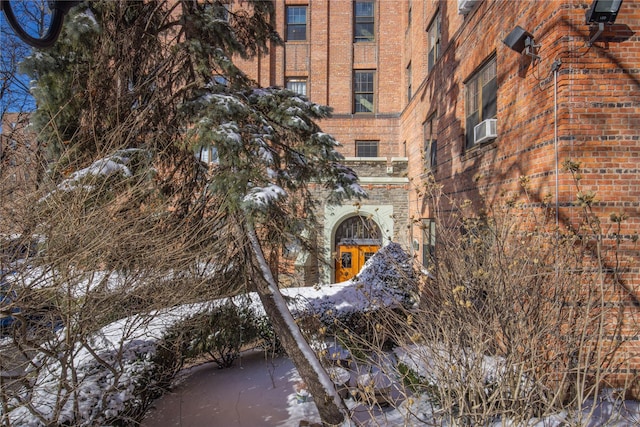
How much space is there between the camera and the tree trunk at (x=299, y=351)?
4.62 meters

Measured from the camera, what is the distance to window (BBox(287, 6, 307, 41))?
15.1m

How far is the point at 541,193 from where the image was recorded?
4598mm

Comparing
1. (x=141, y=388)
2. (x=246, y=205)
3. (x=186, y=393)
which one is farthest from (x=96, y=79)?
(x=186, y=393)

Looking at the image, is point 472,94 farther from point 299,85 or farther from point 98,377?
point 299,85

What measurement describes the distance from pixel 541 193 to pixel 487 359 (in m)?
2.57

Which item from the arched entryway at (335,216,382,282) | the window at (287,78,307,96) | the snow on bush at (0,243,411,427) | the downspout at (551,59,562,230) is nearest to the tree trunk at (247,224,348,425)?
the snow on bush at (0,243,411,427)

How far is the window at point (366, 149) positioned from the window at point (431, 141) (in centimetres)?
391

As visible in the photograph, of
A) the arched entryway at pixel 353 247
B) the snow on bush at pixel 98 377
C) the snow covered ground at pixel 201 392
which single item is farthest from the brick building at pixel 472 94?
the snow on bush at pixel 98 377

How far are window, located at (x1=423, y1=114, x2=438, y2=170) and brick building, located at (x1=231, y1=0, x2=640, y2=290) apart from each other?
3.9 inches

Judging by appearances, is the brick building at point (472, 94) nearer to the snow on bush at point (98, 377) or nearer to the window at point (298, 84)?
the window at point (298, 84)

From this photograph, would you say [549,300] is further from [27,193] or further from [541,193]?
[27,193]

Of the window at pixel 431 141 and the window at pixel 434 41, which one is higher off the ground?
the window at pixel 434 41

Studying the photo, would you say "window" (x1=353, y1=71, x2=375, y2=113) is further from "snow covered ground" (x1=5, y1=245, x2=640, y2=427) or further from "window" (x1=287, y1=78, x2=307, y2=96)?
"snow covered ground" (x1=5, y1=245, x2=640, y2=427)

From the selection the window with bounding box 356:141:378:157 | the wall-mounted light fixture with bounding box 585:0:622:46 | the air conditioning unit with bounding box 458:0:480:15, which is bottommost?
the wall-mounted light fixture with bounding box 585:0:622:46
